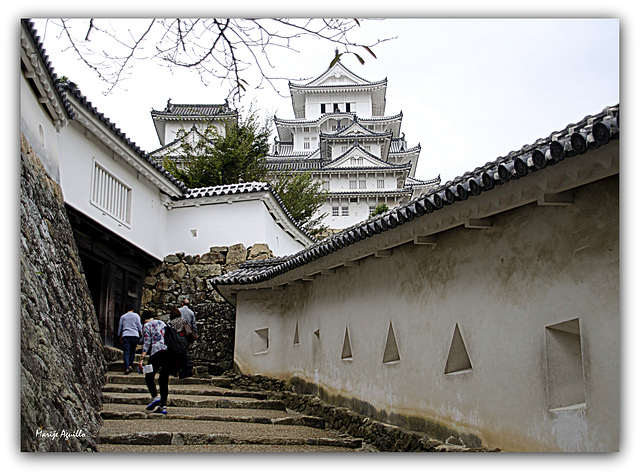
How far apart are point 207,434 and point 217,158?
9.12 meters

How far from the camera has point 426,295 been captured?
16.9 feet

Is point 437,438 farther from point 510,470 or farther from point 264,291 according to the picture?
point 264,291

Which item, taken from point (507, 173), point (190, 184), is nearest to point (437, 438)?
point (507, 173)

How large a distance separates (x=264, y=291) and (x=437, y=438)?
14.7 ft

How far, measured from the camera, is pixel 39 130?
588 cm

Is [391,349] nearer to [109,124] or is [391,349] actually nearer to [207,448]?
[207,448]

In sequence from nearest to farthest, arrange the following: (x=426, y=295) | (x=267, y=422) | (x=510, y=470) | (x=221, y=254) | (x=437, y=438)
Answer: (x=510, y=470) → (x=437, y=438) → (x=426, y=295) → (x=267, y=422) → (x=221, y=254)

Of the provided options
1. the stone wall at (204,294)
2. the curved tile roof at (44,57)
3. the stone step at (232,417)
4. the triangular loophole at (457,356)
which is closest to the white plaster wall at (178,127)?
the stone wall at (204,294)

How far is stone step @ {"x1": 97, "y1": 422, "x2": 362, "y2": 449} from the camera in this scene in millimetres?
5070

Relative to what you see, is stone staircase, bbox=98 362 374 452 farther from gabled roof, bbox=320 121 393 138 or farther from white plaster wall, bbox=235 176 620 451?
gabled roof, bbox=320 121 393 138

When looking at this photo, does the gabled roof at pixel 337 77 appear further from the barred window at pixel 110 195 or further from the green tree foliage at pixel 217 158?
the barred window at pixel 110 195

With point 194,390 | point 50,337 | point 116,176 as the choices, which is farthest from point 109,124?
point 50,337

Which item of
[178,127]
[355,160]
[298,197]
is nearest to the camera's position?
[178,127]

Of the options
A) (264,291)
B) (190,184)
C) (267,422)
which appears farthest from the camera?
(190,184)
